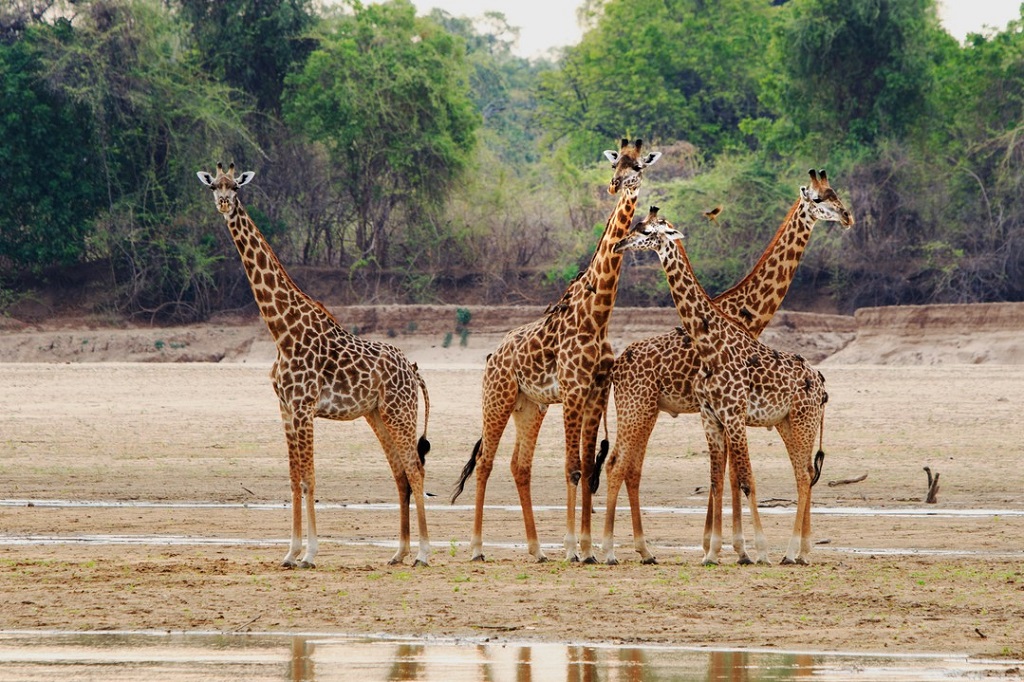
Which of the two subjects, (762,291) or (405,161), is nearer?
(762,291)

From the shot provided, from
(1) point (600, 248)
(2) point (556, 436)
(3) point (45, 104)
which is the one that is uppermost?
(3) point (45, 104)

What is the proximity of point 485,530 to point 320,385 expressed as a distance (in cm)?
317

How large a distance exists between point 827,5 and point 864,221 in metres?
6.31

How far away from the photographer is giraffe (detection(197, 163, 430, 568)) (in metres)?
12.4

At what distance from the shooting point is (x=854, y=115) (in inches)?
1706

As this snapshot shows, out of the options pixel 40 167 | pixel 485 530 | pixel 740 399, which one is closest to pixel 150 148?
pixel 40 167

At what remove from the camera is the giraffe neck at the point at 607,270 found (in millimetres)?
12961

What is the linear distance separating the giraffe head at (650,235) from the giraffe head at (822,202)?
1845 millimetres

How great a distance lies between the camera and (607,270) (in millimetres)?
12969

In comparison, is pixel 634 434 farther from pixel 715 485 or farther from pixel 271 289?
pixel 271 289

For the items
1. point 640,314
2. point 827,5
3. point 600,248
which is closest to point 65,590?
point 600,248

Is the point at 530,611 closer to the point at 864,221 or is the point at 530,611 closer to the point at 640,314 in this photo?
the point at 640,314

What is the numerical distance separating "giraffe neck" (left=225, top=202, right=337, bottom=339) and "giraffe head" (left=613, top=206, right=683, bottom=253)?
256 centimetres

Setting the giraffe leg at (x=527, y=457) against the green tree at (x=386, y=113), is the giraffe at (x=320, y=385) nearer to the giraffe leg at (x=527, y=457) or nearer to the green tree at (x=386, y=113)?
the giraffe leg at (x=527, y=457)
